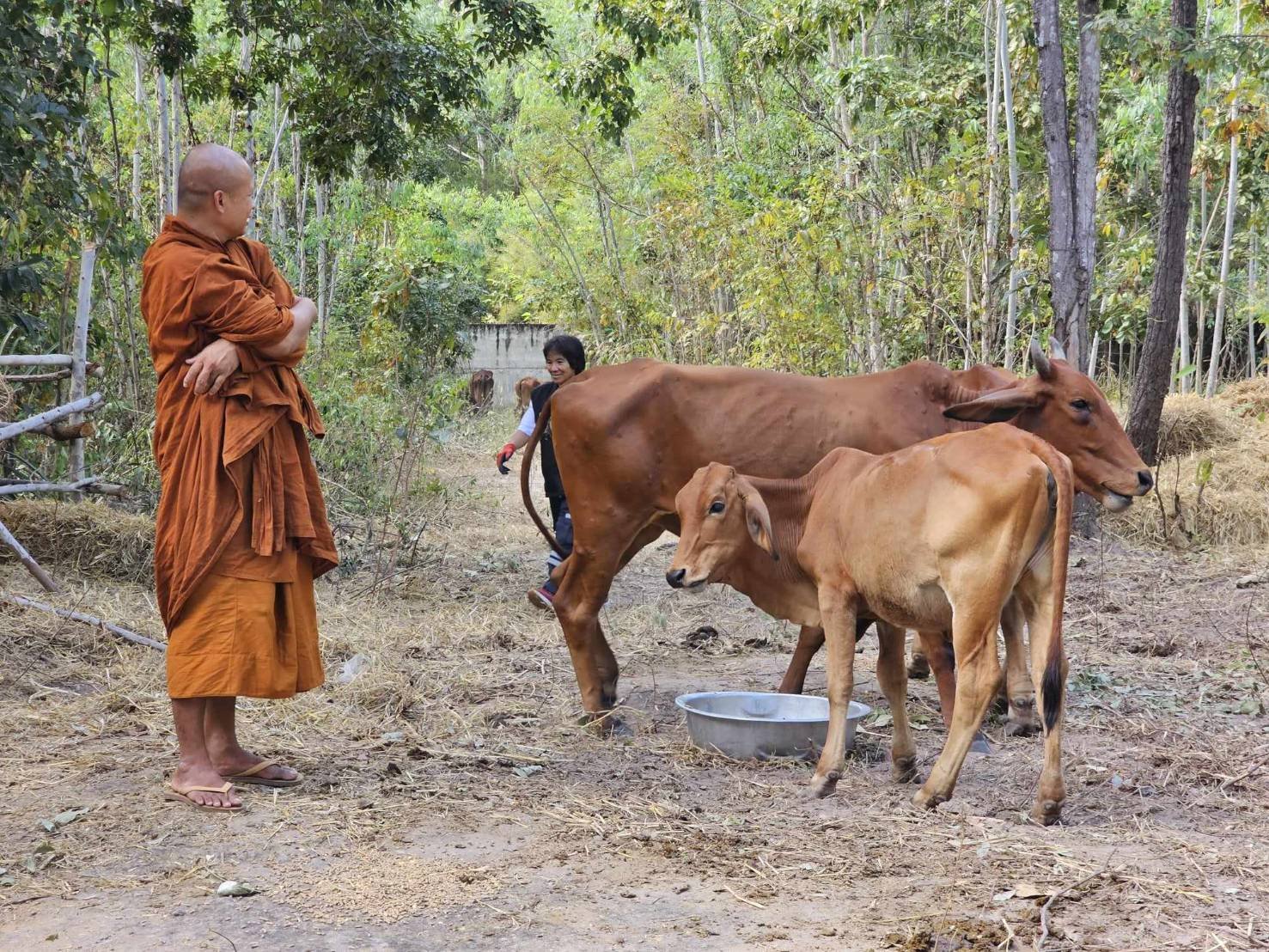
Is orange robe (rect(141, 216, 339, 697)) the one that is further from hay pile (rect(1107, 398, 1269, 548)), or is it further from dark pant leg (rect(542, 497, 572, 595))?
hay pile (rect(1107, 398, 1269, 548))

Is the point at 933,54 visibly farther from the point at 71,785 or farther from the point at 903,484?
the point at 71,785

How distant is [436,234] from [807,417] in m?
18.4

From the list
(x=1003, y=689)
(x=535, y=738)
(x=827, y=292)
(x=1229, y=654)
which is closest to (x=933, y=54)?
(x=827, y=292)

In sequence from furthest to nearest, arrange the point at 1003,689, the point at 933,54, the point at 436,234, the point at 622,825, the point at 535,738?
the point at 436,234, the point at 933,54, the point at 1003,689, the point at 535,738, the point at 622,825

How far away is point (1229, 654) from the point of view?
6.53 metres

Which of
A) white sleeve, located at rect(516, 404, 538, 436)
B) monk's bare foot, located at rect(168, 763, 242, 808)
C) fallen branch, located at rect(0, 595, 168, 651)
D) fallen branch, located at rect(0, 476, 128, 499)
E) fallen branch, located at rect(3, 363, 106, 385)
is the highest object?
fallen branch, located at rect(3, 363, 106, 385)

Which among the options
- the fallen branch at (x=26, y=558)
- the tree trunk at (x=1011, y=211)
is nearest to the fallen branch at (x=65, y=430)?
the fallen branch at (x=26, y=558)

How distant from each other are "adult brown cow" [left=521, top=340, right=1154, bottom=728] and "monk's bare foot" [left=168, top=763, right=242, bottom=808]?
1.69m

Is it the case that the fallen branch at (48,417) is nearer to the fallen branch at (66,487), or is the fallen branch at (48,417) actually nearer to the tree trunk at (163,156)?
the fallen branch at (66,487)

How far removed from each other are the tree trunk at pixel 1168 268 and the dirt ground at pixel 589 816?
3165 mm

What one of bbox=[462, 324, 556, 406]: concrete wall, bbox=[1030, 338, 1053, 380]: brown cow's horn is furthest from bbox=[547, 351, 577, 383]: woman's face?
bbox=[462, 324, 556, 406]: concrete wall

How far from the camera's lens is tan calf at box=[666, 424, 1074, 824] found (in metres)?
4.08

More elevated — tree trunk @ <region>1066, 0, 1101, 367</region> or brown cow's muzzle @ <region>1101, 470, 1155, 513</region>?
tree trunk @ <region>1066, 0, 1101, 367</region>

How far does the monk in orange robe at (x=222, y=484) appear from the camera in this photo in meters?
4.28
